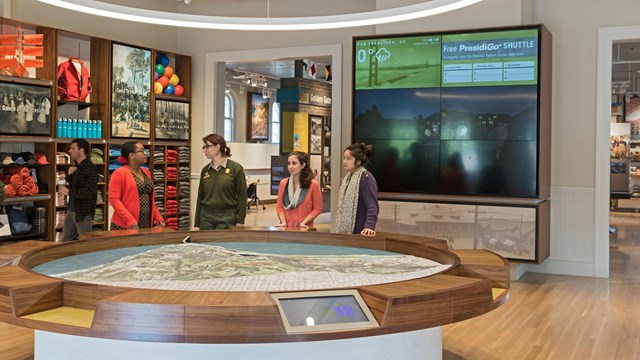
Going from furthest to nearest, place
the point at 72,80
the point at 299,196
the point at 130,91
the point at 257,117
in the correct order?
the point at 257,117 → the point at 130,91 → the point at 72,80 → the point at 299,196

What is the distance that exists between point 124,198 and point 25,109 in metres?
2.41

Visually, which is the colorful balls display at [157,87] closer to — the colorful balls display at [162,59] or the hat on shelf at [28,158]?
the colorful balls display at [162,59]

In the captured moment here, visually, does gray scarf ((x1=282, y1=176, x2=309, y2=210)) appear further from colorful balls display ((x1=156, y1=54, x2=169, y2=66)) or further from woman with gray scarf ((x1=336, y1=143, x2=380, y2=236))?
colorful balls display ((x1=156, y1=54, x2=169, y2=66))

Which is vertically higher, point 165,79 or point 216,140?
point 165,79

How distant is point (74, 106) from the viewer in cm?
815

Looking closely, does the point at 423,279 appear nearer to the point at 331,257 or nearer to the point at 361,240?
the point at 331,257

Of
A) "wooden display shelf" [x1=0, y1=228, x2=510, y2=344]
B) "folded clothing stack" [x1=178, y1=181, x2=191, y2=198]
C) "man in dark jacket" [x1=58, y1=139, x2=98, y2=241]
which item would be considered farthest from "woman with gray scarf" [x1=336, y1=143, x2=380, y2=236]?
"folded clothing stack" [x1=178, y1=181, x2=191, y2=198]

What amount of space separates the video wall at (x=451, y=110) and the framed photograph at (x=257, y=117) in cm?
1186

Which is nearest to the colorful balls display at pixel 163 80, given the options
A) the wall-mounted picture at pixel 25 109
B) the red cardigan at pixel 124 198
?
the wall-mounted picture at pixel 25 109

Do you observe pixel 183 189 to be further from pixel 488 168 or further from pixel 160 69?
pixel 488 168

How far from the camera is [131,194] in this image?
17.8 feet

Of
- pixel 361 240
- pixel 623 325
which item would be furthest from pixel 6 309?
pixel 623 325

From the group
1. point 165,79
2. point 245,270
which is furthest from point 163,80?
point 245,270

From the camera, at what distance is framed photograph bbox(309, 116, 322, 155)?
15914mm
